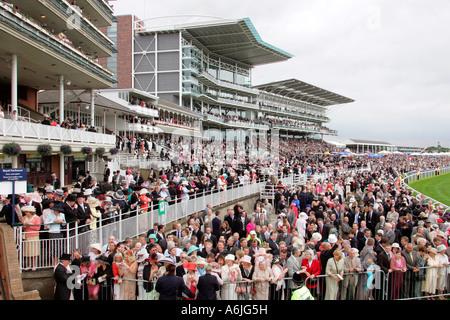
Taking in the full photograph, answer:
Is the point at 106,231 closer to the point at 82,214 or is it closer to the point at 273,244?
the point at 82,214

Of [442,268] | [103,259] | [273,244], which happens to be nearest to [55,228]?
[103,259]

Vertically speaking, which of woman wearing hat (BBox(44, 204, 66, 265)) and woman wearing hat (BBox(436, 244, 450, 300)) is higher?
woman wearing hat (BBox(44, 204, 66, 265))

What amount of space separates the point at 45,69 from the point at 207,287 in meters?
17.4

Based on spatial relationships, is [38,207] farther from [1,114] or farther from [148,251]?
[1,114]

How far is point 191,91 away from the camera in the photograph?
170 ft

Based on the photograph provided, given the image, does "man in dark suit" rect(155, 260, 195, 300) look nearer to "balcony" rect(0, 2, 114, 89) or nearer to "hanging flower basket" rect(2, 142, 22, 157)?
"hanging flower basket" rect(2, 142, 22, 157)

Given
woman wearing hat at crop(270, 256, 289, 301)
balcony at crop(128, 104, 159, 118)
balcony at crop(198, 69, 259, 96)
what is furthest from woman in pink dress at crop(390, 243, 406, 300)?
balcony at crop(198, 69, 259, 96)

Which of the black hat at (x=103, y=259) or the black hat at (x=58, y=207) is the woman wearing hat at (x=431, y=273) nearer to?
the black hat at (x=103, y=259)

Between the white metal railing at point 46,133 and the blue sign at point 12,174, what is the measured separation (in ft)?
20.7

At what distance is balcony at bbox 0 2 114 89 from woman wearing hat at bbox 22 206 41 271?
359 inches

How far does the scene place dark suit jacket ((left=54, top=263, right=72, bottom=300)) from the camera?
6289 millimetres

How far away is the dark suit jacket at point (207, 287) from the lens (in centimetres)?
551

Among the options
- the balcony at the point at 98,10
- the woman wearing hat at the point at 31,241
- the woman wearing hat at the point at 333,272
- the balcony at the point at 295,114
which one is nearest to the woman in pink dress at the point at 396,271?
the woman wearing hat at the point at 333,272
